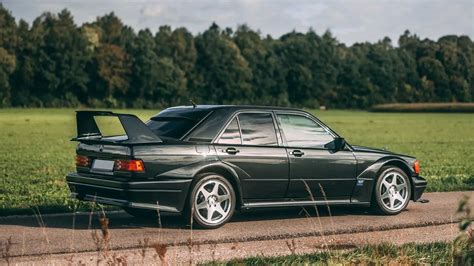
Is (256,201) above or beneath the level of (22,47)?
beneath

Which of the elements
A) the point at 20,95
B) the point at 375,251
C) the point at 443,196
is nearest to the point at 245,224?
the point at 375,251

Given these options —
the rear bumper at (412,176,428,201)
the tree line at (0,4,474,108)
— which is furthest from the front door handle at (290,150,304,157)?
the tree line at (0,4,474,108)

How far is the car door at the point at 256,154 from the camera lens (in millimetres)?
9000

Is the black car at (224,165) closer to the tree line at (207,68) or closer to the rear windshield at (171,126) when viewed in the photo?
the rear windshield at (171,126)

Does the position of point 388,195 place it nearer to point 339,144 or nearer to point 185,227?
point 339,144

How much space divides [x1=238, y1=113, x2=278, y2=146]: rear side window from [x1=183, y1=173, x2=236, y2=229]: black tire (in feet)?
2.12

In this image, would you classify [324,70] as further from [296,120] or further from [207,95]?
[296,120]

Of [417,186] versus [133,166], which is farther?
[417,186]

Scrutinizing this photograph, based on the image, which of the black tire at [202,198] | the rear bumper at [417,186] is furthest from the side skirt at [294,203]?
the rear bumper at [417,186]

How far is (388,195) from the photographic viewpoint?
10289mm

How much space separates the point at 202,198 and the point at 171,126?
971mm

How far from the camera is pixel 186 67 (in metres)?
97.8

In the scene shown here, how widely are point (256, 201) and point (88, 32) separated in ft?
280

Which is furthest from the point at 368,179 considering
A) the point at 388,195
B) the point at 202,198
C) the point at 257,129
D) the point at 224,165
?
the point at 202,198
